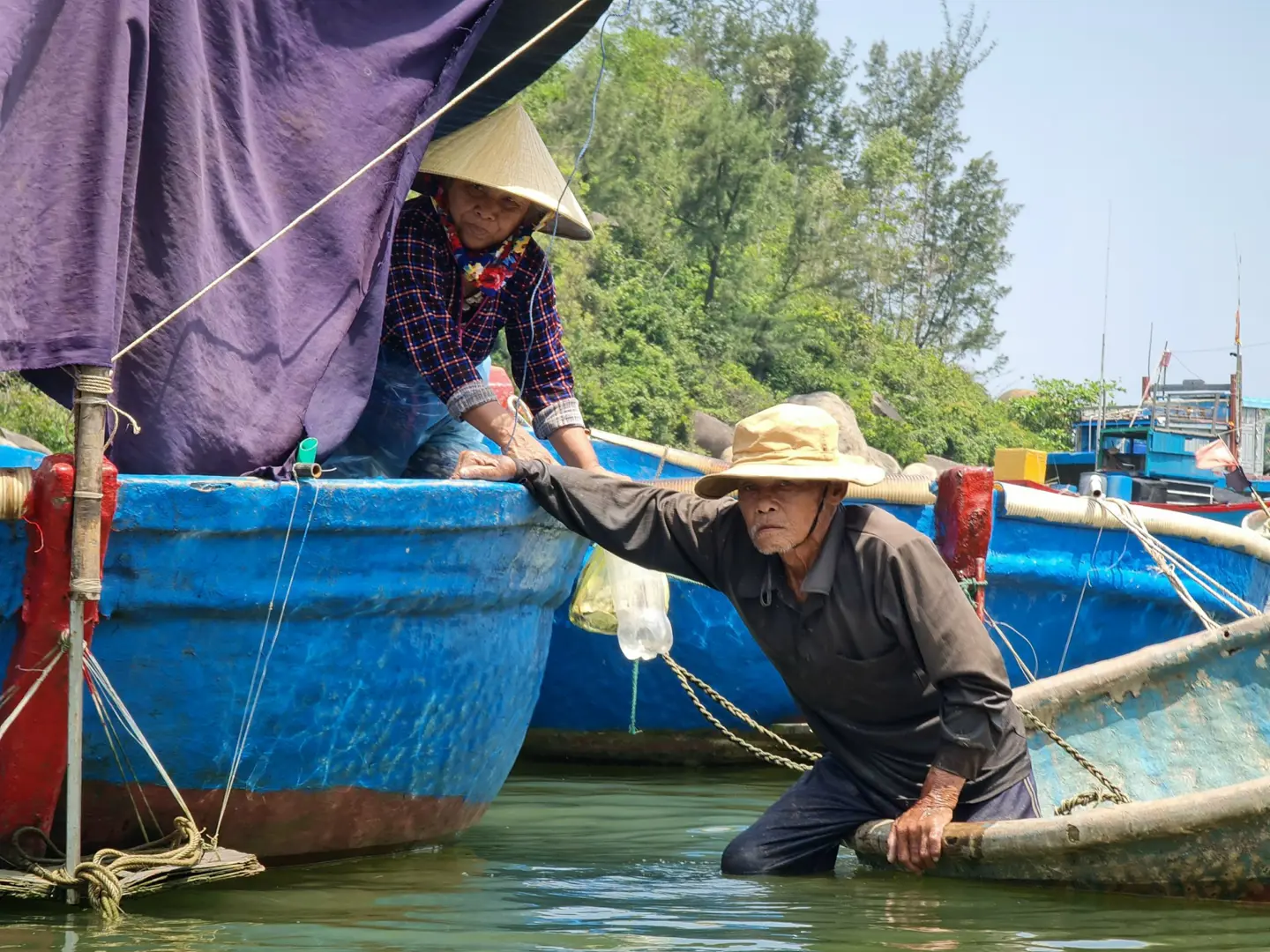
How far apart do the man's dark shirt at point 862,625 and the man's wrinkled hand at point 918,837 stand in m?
0.12

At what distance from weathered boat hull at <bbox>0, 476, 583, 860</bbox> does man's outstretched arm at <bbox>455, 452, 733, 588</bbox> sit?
0.26 feet

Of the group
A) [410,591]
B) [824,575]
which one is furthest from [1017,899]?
[410,591]

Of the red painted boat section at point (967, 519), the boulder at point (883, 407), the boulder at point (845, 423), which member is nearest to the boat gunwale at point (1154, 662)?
the red painted boat section at point (967, 519)

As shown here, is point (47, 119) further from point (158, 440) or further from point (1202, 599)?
point (1202, 599)

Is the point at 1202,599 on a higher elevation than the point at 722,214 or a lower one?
lower

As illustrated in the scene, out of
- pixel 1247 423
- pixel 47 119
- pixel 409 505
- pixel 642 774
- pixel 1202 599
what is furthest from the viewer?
pixel 1247 423

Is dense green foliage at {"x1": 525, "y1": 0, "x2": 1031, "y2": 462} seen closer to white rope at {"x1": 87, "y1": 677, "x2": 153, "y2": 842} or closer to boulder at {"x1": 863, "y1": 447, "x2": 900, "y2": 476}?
boulder at {"x1": 863, "y1": 447, "x2": 900, "y2": 476}

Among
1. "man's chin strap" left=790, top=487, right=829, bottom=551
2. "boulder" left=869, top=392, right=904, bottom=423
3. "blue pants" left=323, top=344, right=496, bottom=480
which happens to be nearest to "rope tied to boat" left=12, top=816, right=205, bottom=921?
"blue pants" left=323, top=344, right=496, bottom=480

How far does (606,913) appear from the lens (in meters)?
3.47

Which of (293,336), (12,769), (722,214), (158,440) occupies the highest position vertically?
(722,214)

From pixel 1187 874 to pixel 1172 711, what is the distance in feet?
6.11

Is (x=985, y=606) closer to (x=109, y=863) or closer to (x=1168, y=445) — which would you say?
(x=109, y=863)

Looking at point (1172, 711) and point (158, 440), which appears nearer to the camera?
point (158, 440)

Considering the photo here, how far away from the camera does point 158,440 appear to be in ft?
11.7
